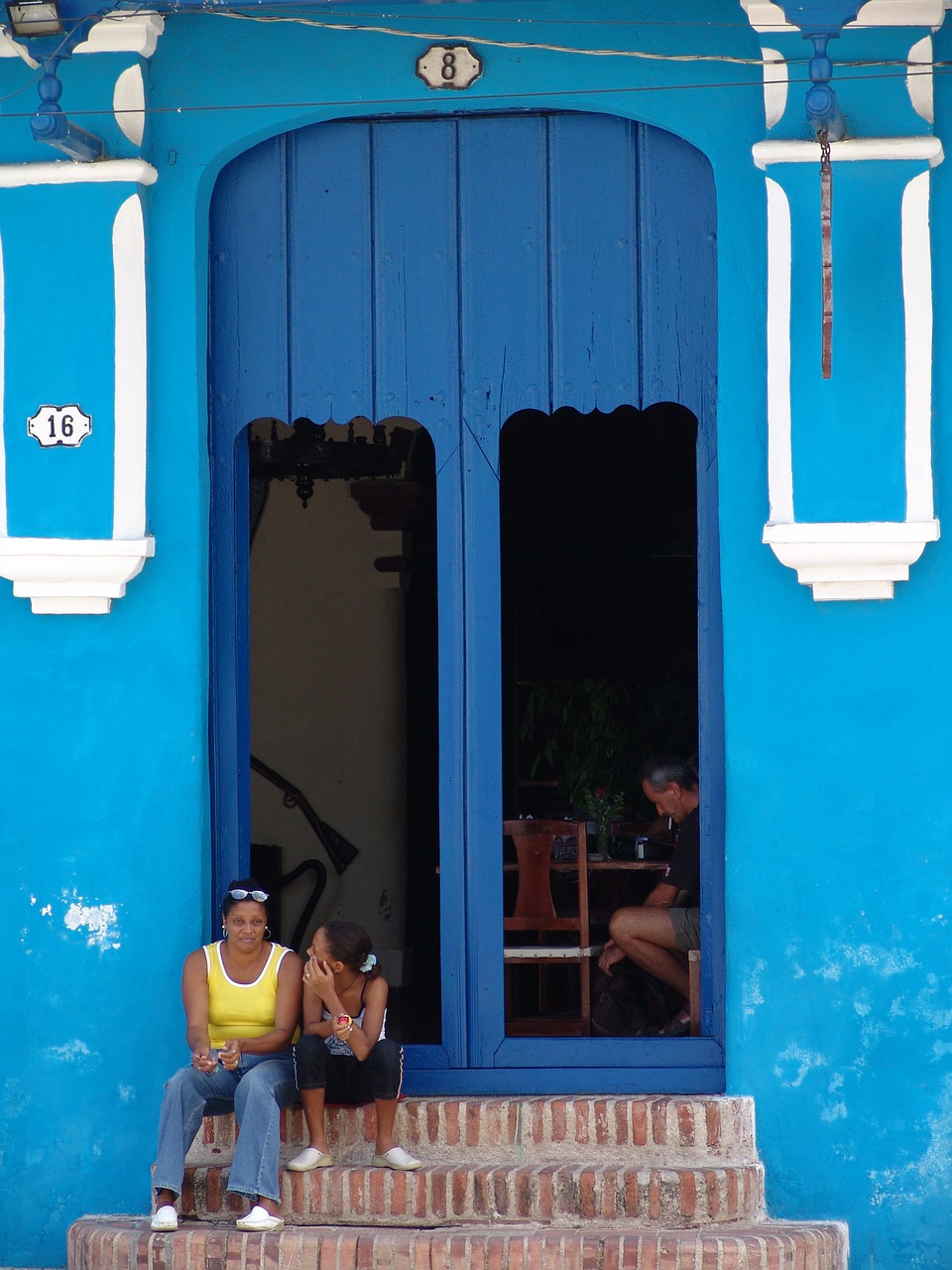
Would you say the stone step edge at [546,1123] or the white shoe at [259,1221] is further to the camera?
the stone step edge at [546,1123]

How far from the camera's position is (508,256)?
6.02 m

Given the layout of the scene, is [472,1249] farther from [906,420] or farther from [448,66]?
[448,66]

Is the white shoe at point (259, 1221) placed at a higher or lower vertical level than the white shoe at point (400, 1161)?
lower

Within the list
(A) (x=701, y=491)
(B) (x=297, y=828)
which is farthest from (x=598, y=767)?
(A) (x=701, y=491)

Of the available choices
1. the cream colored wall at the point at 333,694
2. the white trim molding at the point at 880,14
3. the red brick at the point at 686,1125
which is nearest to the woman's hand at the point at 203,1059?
the red brick at the point at 686,1125

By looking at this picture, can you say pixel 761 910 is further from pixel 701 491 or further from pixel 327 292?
pixel 327 292

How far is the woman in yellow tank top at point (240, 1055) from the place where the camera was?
5.28 metres

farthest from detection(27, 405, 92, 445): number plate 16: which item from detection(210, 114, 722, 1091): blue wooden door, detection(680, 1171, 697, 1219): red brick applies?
detection(680, 1171, 697, 1219): red brick

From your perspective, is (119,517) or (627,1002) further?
(627,1002)

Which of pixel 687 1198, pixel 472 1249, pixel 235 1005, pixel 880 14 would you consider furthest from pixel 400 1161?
pixel 880 14

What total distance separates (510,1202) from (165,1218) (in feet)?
3.65

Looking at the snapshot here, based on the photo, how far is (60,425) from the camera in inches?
232

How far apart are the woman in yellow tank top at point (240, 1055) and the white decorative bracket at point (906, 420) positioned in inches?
86.8

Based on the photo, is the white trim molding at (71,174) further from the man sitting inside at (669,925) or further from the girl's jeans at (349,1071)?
the man sitting inside at (669,925)
